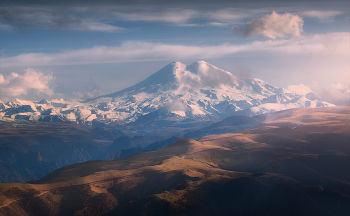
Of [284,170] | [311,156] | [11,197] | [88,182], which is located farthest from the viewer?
[311,156]

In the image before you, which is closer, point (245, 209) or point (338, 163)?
point (245, 209)

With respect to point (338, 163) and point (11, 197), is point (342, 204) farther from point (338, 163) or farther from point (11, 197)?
point (11, 197)

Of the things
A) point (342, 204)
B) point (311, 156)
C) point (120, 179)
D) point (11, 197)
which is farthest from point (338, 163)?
point (11, 197)

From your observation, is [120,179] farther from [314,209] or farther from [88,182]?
[314,209]

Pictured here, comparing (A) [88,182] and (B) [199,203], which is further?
(A) [88,182]

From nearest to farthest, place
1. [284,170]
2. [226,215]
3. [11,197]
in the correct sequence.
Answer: [226,215] < [11,197] < [284,170]

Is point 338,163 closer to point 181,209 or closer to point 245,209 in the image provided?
point 245,209

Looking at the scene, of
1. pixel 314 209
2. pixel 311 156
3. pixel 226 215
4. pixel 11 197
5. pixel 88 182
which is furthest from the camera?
pixel 311 156

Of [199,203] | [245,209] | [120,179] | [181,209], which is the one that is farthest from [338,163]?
[120,179]

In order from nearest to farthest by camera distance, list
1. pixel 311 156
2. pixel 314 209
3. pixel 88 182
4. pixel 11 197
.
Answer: pixel 314 209, pixel 11 197, pixel 88 182, pixel 311 156
